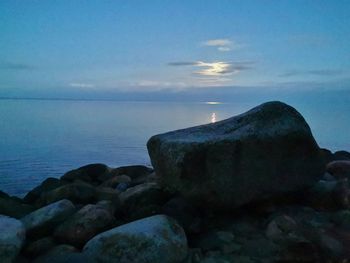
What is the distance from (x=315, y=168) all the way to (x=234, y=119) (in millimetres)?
1953

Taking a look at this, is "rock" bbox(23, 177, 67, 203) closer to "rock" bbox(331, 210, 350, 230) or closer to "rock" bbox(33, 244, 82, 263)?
"rock" bbox(33, 244, 82, 263)

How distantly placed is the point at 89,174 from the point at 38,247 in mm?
7434

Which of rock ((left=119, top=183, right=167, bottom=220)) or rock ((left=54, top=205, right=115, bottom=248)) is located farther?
rock ((left=119, top=183, right=167, bottom=220))

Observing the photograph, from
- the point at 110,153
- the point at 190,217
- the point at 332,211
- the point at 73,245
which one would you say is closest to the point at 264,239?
the point at 190,217

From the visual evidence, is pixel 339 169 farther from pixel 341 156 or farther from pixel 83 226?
pixel 83 226

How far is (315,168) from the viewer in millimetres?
8016

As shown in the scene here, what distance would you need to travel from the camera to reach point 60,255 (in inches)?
235

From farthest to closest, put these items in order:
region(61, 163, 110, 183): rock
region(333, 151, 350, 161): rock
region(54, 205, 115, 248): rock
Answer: region(333, 151, 350, 161): rock < region(61, 163, 110, 183): rock < region(54, 205, 115, 248): rock

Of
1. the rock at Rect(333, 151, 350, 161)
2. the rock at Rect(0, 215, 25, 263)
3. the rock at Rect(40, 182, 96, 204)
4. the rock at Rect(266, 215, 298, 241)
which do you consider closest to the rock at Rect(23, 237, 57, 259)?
the rock at Rect(0, 215, 25, 263)

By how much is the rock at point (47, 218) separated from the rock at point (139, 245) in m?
1.42

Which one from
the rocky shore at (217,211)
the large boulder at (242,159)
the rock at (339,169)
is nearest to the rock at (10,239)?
the rocky shore at (217,211)

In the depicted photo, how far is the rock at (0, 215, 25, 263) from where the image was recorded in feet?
19.1

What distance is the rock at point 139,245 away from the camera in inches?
233

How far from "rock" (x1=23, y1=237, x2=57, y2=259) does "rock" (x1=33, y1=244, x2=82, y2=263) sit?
0.18 m
